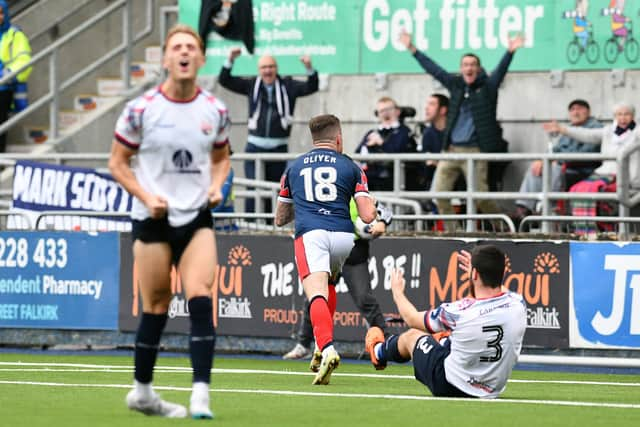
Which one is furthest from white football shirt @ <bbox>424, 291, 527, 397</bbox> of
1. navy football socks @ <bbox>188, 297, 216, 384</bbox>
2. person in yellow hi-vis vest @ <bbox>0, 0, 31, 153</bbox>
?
person in yellow hi-vis vest @ <bbox>0, 0, 31, 153</bbox>

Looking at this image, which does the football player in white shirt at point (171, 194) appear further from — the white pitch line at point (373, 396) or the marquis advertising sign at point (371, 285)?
the marquis advertising sign at point (371, 285)

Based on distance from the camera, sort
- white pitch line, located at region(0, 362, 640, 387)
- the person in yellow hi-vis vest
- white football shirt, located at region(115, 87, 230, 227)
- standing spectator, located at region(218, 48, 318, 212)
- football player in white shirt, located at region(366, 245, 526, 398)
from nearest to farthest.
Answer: white football shirt, located at region(115, 87, 230, 227)
football player in white shirt, located at region(366, 245, 526, 398)
white pitch line, located at region(0, 362, 640, 387)
standing spectator, located at region(218, 48, 318, 212)
the person in yellow hi-vis vest

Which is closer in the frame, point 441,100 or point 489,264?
point 489,264

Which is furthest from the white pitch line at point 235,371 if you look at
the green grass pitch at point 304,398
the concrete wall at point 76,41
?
the concrete wall at point 76,41

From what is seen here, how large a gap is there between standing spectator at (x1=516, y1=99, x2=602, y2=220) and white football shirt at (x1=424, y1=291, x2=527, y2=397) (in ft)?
25.7

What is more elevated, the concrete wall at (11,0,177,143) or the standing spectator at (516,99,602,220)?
the concrete wall at (11,0,177,143)

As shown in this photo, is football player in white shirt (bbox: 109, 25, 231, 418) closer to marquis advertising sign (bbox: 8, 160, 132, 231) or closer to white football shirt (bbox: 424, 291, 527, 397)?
white football shirt (bbox: 424, 291, 527, 397)

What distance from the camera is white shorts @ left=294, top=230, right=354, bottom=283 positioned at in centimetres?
1306

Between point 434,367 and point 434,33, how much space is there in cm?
1094

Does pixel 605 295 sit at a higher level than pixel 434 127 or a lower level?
lower

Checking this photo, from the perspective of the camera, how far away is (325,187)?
13086 millimetres

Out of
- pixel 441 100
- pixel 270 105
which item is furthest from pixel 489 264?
pixel 270 105

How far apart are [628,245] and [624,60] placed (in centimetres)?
468

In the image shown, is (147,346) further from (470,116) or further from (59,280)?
(470,116)
